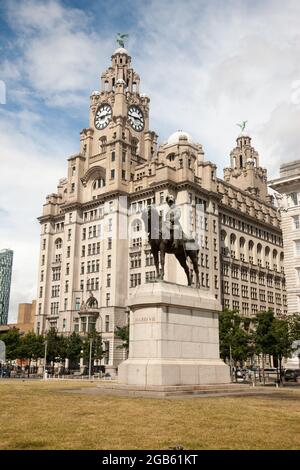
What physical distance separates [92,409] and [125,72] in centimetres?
10901

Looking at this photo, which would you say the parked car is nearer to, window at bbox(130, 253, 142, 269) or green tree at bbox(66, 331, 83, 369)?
green tree at bbox(66, 331, 83, 369)

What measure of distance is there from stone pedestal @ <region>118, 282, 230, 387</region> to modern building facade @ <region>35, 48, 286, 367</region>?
56.1 metres

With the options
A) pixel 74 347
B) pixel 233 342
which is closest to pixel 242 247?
pixel 74 347

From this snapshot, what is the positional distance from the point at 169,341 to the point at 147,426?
12.1 meters

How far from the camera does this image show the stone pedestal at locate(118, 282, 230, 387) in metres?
23.5

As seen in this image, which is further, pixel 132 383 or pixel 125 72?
pixel 125 72

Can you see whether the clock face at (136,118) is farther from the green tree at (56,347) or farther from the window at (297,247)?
the window at (297,247)

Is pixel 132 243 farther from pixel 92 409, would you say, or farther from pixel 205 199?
pixel 92 409

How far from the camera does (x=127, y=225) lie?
3752 inches

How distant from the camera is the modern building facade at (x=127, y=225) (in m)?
90.5

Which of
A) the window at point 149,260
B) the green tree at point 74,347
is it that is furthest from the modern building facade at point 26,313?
the window at point 149,260

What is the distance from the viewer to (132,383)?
945 inches

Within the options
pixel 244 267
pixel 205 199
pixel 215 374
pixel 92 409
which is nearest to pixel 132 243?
pixel 205 199

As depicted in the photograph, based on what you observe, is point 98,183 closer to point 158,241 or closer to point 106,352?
point 106,352
